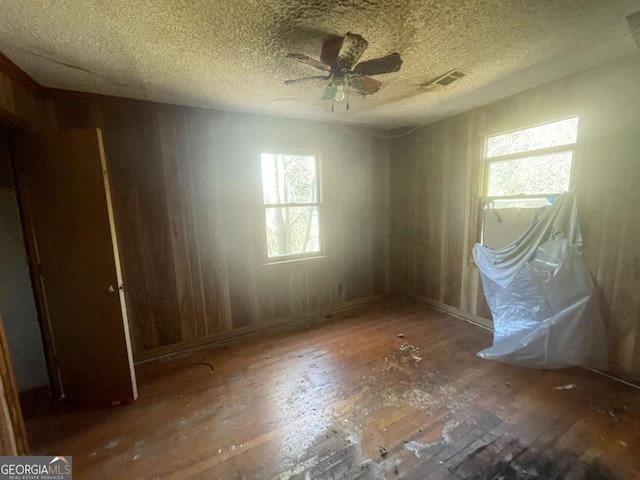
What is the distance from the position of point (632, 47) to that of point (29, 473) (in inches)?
184

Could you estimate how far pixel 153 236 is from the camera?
2.67 meters

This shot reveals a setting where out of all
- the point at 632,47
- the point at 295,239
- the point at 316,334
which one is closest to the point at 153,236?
the point at 295,239

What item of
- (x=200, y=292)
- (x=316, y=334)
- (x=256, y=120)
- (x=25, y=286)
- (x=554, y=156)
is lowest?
(x=316, y=334)

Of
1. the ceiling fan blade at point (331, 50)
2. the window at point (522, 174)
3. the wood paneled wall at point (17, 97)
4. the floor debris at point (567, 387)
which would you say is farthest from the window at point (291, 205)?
the floor debris at point (567, 387)

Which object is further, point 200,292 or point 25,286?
point 200,292

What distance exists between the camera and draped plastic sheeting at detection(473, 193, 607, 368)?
7.21ft

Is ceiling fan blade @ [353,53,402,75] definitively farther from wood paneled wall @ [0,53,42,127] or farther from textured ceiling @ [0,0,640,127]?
wood paneled wall @ [0,53,42,127]

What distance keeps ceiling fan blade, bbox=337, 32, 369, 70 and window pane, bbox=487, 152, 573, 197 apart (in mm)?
2107

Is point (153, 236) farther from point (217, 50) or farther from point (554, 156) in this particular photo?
point (554, 156)

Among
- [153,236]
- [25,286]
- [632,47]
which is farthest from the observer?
[153,236]

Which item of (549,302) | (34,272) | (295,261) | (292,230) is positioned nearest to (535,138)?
(549,302)

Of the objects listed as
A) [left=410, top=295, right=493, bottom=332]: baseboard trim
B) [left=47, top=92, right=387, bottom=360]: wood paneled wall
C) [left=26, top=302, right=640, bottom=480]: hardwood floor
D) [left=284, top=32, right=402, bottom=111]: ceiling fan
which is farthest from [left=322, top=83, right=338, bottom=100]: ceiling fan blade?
[left=410, top=295, right=493, bottom=332]: baseboard trim

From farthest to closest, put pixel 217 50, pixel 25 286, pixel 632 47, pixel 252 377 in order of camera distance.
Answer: pixel 252 377 < pixel 25 286 < pixel 632 47 < pixel 217 50

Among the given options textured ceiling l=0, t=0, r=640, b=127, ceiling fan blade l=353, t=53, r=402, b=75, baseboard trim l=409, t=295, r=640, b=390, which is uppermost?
textured ceiling l=0, t=0, r=640, b=127
